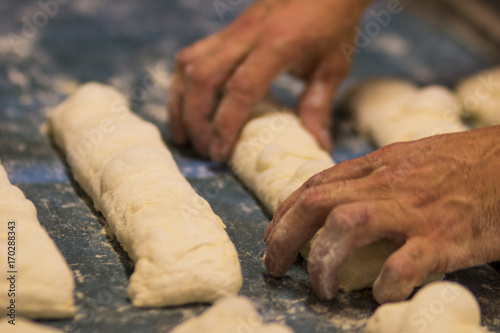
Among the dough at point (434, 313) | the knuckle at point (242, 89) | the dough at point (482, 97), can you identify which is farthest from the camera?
the dough at point (482, 97)

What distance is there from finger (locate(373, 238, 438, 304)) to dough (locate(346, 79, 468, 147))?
1147mm

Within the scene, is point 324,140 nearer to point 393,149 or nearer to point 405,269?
point 393,149

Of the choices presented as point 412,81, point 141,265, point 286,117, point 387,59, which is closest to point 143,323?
point 141,265

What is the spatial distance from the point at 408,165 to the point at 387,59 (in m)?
2.51

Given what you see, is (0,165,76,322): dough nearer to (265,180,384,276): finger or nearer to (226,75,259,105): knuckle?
(265,180,384,276): finger

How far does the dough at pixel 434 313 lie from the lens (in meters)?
1.55

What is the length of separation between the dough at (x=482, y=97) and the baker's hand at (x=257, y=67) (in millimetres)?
868

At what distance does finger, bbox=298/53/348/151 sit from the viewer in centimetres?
283

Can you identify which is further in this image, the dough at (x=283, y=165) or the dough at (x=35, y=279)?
the dough at (x=283, y=165)

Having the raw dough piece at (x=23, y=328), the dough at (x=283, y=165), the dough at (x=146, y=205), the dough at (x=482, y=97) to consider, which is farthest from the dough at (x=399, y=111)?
the raw dough piece at (x=23, y=328)

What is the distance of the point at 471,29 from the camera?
14.9 ft

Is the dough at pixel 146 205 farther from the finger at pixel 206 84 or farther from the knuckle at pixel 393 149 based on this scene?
the knuckle at pixel 393 149

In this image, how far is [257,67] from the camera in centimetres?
263

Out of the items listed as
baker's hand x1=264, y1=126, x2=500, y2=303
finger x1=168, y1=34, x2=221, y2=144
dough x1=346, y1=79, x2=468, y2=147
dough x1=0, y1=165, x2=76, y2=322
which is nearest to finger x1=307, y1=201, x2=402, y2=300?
baker's hand x1=264, y1=126, x2=500, y2=303
